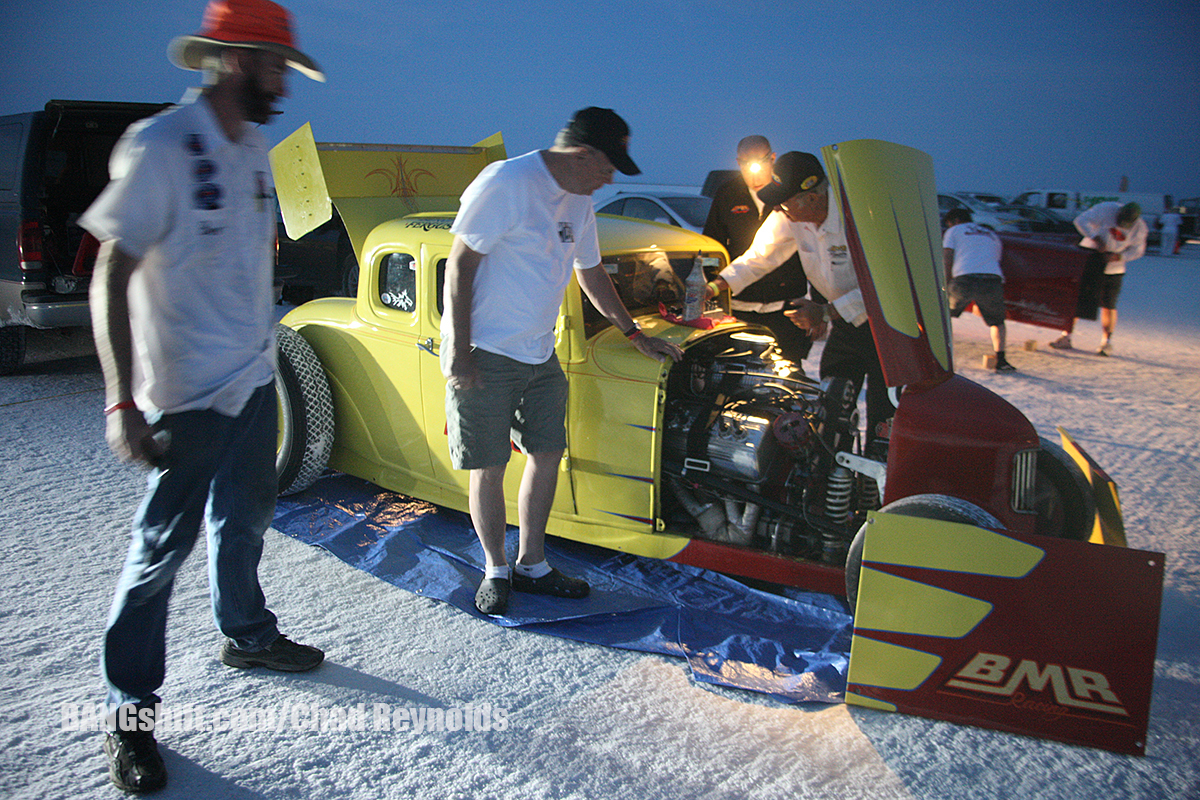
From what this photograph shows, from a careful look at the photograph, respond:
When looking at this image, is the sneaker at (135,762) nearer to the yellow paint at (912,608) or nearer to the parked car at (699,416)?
the parked car at (699,416)

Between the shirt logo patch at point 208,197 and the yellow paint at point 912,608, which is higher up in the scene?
the shirt logo patch at point 208,197

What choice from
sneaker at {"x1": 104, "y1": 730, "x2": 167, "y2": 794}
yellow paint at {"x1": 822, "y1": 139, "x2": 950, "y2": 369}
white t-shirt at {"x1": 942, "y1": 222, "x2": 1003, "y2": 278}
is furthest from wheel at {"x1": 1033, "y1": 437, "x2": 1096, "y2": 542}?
white t-shirt at {"x1": 942, "y1": 222, "x2": 1003, "y2": 278}

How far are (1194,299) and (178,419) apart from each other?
1565 centimetres

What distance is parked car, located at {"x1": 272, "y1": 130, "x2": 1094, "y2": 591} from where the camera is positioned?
9.32ft

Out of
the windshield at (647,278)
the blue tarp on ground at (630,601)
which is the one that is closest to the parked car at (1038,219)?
the windshield at (647,278)

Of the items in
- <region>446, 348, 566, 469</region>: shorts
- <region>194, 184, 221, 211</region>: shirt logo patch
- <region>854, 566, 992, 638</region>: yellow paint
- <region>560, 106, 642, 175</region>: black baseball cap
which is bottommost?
<region>854, 566, 992, 638</region>: yellow paint

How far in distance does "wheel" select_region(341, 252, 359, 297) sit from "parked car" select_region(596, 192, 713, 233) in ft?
12.9

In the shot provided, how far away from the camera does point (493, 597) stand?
309cm

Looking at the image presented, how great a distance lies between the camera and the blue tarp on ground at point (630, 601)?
281cm

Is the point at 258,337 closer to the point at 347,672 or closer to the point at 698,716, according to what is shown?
the point at 347,672

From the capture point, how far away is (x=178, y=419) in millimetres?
2092

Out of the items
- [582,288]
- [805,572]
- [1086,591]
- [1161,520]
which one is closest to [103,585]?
[582,288]

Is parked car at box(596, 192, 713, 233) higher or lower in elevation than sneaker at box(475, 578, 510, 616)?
higher

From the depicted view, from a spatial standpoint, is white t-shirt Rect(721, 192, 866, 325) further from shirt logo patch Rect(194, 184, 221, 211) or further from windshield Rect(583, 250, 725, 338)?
shirt logo patch Rect(194, 184, 221, 211)
